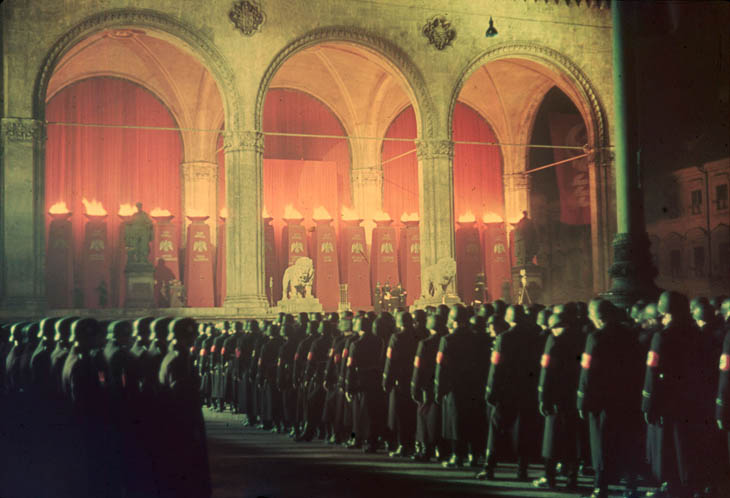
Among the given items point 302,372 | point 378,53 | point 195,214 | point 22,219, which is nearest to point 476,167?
point 378,53

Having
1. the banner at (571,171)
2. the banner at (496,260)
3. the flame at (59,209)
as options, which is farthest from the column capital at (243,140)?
the banner at (571,171)

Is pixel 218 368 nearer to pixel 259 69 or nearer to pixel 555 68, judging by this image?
pixel 259 69

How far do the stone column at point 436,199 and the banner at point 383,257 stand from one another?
3.95 meters

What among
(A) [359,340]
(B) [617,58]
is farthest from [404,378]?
(B) [617,58]

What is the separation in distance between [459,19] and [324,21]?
151 inches

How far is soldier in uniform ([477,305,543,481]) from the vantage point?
25.8 ft

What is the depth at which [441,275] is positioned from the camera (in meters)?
21.2

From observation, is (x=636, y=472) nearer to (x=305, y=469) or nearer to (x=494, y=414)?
(x=494, y=414)

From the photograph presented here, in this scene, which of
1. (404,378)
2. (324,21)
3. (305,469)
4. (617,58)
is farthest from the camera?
(324,21)

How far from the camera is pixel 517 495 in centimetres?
723

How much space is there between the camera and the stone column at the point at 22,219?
1862 cm

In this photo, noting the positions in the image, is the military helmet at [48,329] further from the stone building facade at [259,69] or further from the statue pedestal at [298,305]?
the statue pedestal at [298,305]

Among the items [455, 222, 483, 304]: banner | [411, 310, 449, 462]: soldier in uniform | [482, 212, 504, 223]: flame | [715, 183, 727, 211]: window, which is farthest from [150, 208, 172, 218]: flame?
[411, 310, 449, 462]: soldier in uniform

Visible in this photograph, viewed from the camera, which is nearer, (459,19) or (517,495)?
(517,495)
